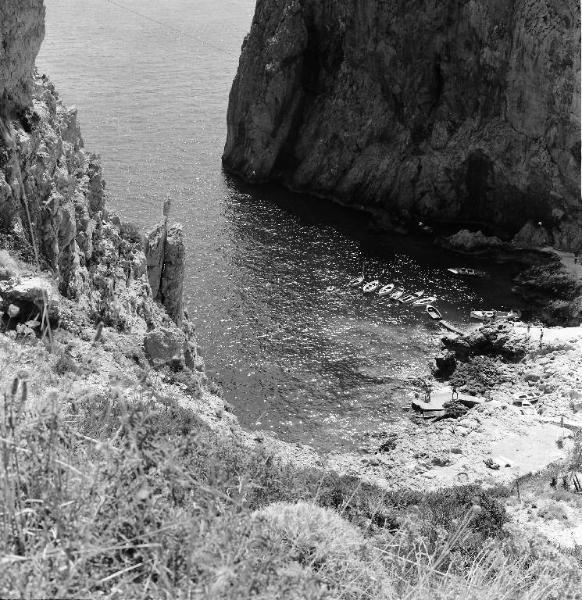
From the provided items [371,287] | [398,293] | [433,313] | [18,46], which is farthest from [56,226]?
[398,293]

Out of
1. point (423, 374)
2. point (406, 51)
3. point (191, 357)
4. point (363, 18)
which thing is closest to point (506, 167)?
point (406, 51)

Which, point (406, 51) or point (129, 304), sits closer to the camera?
point (129, 304)

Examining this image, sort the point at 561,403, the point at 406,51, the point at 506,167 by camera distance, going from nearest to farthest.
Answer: the point at 561,403 < the point at 506,167 < the point at 406,51

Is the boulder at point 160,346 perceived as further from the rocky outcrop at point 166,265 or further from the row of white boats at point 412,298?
the row of white boats at point 412,298

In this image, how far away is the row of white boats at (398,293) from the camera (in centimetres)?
5828

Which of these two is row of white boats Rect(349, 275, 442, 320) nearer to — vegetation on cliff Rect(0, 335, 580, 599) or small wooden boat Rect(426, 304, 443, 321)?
small wooden boat Rect(426, 304, 443, 321)

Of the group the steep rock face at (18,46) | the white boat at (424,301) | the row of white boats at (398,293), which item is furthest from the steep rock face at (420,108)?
the steep rock face at (18,46)

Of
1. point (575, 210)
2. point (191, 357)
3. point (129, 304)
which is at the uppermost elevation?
point (575, 210)

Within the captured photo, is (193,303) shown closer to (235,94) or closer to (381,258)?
(381,258)

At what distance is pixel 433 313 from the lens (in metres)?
57.2

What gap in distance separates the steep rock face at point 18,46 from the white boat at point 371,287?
3457 cm

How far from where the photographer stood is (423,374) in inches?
1970

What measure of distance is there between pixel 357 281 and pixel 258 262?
9272 mm

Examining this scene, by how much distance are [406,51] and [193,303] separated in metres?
38.9
